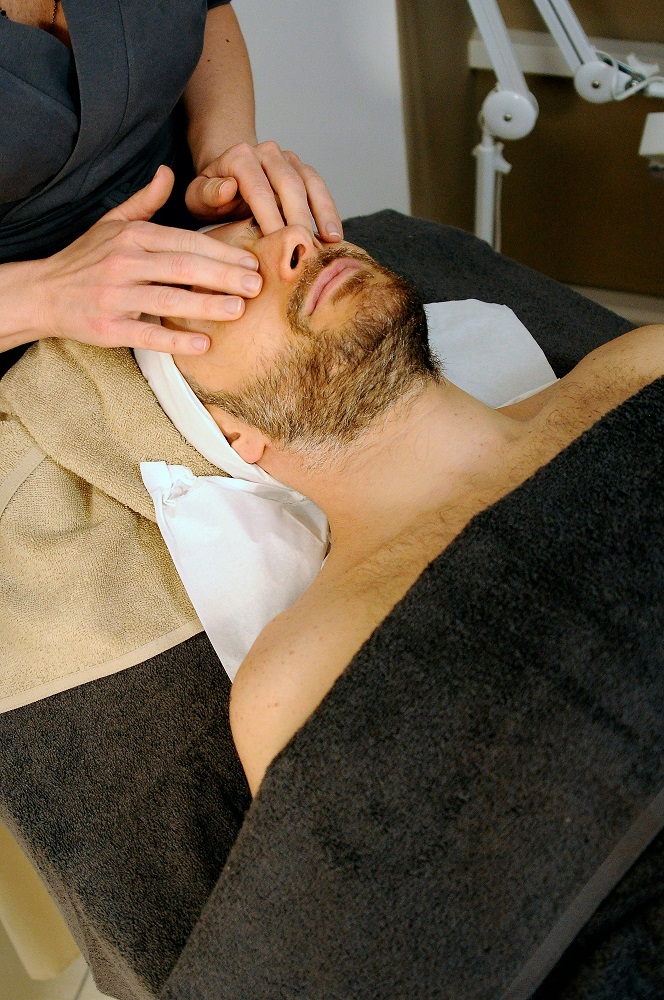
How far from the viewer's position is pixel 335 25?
217 cm

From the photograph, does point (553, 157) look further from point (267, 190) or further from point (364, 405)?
point (364, 405)

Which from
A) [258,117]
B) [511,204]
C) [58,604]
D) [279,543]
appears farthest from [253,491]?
[511,204]

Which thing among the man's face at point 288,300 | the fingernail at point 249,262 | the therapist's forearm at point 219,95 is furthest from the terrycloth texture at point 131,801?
the therapist's forearm at point 219,95

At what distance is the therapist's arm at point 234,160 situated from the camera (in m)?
1.20

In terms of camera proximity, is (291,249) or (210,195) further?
(210,195)

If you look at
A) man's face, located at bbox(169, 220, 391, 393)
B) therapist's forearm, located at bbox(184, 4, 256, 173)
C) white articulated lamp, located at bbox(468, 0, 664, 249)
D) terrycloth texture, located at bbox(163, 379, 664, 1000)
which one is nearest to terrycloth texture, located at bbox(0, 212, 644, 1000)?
terrycloth texture, located at bbox(163, 379, 664, 1000)

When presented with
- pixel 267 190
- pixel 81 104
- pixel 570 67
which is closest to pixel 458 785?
pixel 267 190

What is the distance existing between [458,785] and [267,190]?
32.8 inches

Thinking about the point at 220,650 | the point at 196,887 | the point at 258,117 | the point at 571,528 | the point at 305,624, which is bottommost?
the point at 196,887

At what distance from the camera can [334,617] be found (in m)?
1.00

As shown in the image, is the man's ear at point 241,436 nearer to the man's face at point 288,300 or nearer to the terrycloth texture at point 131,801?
the man's face at point 288,300

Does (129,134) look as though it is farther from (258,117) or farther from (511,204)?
(511,204)

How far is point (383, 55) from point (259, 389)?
1490 millimetres

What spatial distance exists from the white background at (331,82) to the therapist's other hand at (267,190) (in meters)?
0.98
